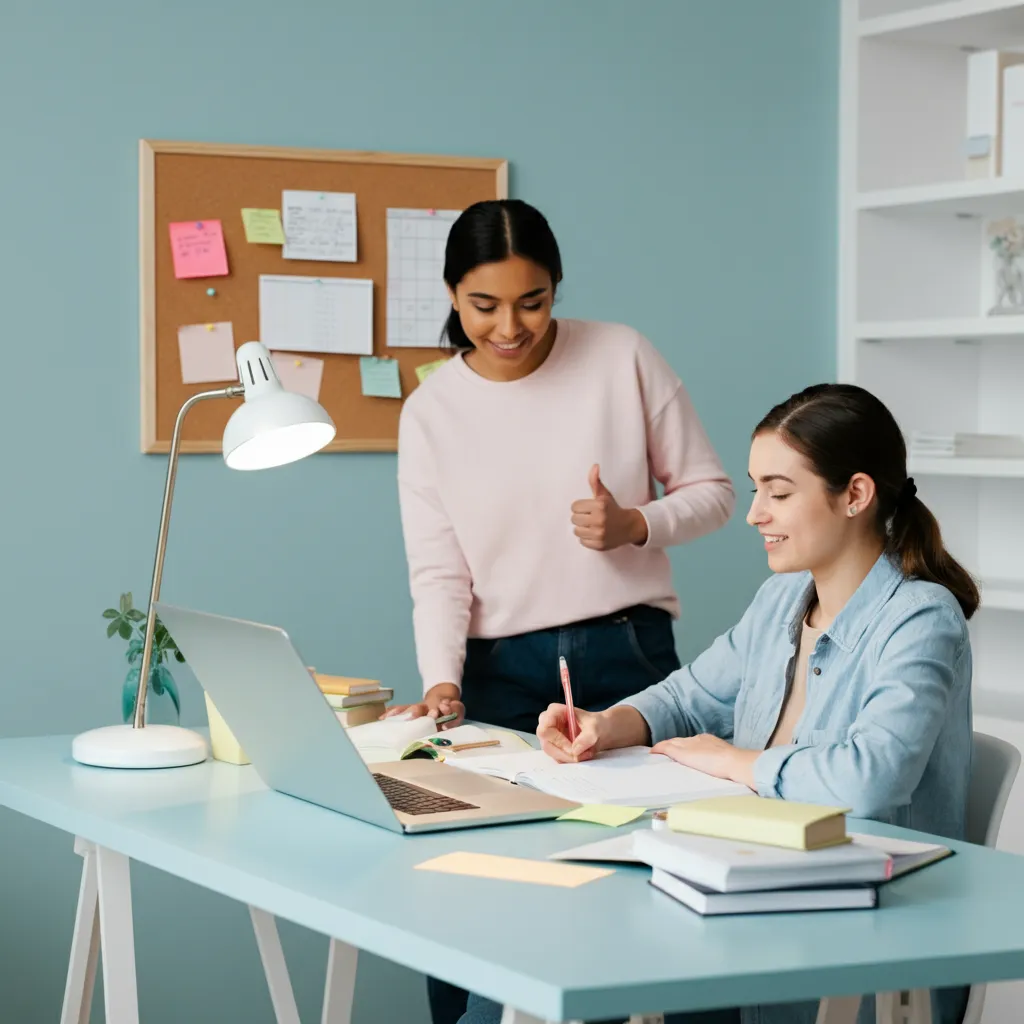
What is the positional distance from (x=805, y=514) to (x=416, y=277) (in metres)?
1.66

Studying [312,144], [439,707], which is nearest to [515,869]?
[439,707]

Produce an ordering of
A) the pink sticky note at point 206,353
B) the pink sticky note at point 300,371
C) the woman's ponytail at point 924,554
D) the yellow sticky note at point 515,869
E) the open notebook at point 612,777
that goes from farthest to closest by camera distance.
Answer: the pink sticky note at point 300,371 < the pink sticky note at point 206,353 < the woman's ponytail at point 924,554 < the open notebook at point 612,777 < the yellow sticky note at point 515,869

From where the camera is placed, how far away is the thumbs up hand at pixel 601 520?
2.40 metres

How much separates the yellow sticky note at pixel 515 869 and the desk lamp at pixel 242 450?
64cm

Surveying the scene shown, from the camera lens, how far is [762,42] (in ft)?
12.4

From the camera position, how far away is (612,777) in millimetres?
1847

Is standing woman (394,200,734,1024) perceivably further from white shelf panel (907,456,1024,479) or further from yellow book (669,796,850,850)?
white shelf panel (907,456,1024,479)

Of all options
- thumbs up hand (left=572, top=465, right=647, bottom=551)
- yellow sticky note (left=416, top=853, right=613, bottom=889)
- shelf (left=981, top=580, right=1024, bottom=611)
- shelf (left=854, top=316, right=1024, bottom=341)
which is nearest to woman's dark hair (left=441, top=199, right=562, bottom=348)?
thumbs up hand (left=572, top=465, right=647, bottom=551)

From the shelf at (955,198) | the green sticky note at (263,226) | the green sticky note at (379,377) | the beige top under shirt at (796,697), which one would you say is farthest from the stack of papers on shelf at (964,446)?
the beige top under shirt at (796,697)

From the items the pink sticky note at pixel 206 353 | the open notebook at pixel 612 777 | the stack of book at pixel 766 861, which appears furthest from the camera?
the pink sticky note at pixel 206 353

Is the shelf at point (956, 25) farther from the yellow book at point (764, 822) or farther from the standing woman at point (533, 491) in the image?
the yellow book at point (764, 822)

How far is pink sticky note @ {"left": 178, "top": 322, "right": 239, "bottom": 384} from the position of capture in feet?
10.3

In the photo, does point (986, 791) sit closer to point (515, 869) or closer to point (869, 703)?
point (869, 703)

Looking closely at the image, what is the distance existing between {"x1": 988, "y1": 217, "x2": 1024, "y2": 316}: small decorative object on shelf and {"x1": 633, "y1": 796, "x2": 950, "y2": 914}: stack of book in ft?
8.41
